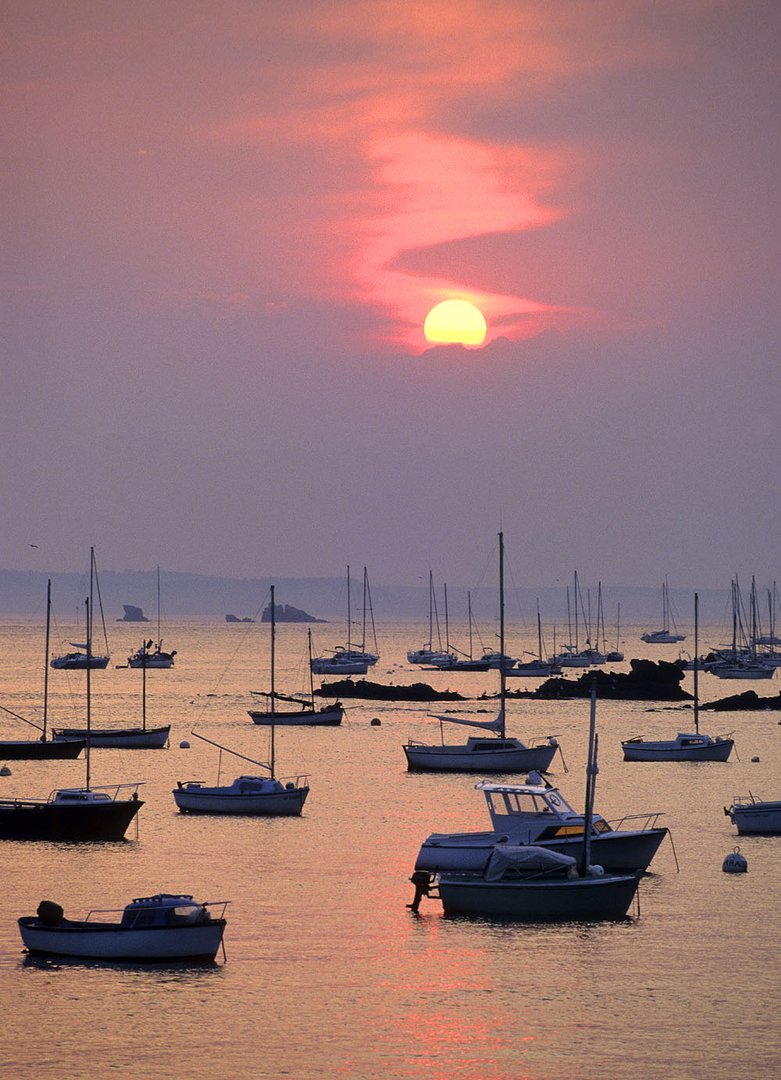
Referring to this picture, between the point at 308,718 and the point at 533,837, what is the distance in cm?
7839

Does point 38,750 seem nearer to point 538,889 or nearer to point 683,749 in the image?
point 683,749

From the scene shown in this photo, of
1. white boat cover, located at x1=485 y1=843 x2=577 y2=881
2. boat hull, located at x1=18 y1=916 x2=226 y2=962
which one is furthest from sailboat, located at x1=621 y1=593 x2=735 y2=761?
boat hull, located at x1=18 y1=916 x2=226 y2=962

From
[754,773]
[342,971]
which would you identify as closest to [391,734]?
[754,773]

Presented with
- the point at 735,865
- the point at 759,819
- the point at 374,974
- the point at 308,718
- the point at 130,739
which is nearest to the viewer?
the point at 374,974

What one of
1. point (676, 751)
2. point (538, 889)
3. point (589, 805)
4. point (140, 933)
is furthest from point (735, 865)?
point (676, 751)

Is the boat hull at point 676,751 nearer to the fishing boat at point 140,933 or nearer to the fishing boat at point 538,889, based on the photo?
the fishing boat at point 538,889

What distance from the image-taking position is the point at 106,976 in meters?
42.0

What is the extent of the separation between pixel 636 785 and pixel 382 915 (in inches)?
1653

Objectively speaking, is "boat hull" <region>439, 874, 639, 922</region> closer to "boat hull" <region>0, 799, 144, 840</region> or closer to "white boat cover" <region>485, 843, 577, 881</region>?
"white boat cover" <region>485, 843, 577, 881</region>

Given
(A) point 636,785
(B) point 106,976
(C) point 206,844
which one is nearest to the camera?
(B) point 106,976

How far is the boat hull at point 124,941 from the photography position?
42312 mm

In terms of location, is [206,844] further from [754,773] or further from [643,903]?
[754,773]

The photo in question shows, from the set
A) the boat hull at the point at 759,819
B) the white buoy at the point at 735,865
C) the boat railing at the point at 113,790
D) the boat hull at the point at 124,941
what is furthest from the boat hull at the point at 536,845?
the boat railing at the point at 113,790

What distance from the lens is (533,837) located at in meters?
53.4
